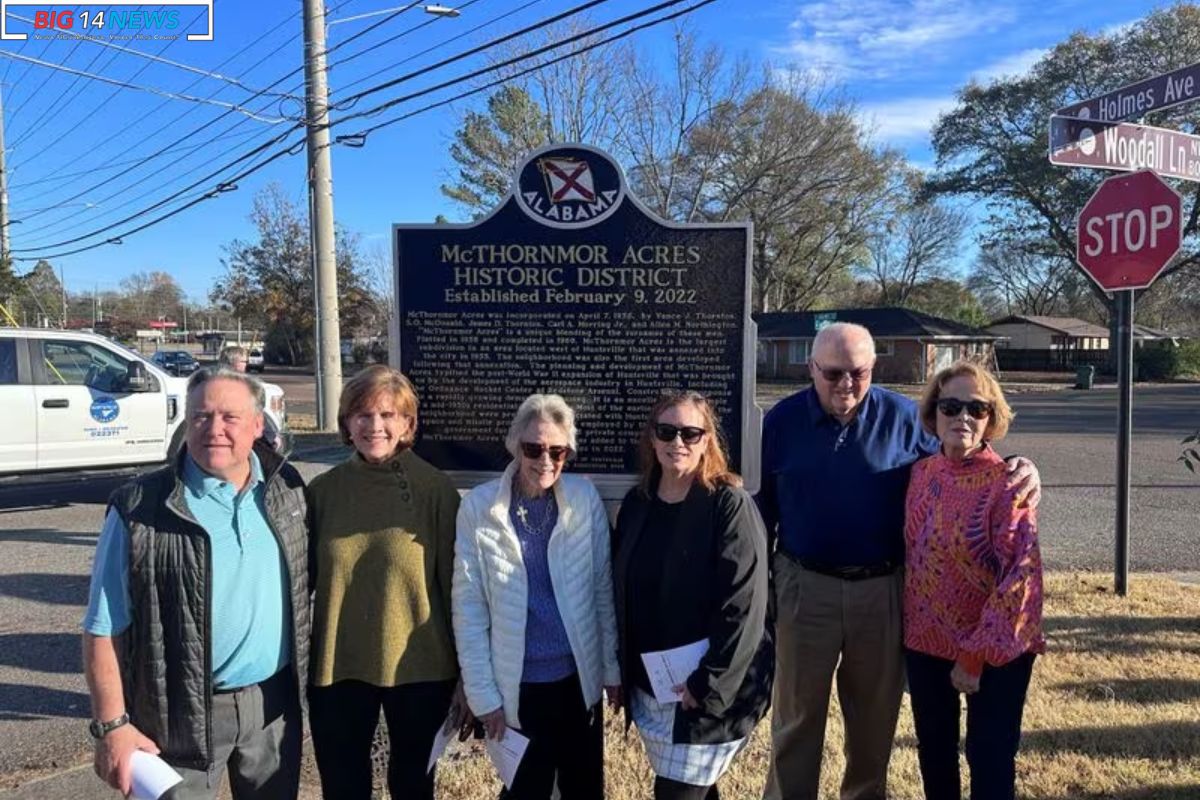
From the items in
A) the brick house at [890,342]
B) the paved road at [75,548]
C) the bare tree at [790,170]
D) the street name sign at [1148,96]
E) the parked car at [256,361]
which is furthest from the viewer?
the parked car at [256,361]

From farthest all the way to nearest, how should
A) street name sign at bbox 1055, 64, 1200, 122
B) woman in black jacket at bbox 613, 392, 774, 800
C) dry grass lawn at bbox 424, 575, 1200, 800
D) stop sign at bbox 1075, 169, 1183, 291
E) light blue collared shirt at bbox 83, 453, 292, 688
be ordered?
stop sign at bbox 1075, 169, 1183, 291, street name sign at bbox 1055, 64, 1200, 122, dry grass lawn at bbox 424, 575, 1200, 800, woman in black jacket at bbox 613, 392, 774, 800, light blue collared shirt at bbox 83, 453, 292, 688

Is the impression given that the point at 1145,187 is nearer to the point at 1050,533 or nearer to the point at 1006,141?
the point at 1050,533

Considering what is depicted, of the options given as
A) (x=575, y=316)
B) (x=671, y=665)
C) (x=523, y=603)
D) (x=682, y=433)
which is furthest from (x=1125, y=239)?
(x=523, y=603)

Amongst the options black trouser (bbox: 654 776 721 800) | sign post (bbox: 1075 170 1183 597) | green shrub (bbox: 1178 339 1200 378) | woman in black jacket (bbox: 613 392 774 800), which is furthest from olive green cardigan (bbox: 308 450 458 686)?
green shrub (bbox: 1178 339 1200 378)

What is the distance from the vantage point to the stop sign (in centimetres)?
507

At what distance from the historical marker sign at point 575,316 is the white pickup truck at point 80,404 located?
617 cm

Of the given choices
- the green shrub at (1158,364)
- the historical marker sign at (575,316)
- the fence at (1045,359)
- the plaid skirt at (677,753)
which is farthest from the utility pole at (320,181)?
the fence at (1045,359)

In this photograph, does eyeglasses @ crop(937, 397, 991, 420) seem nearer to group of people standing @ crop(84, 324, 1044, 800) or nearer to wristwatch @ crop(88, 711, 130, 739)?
group of people standing @ crop(84, 324, 1044, 800)

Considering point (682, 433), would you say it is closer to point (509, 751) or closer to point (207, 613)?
point (509, 751)

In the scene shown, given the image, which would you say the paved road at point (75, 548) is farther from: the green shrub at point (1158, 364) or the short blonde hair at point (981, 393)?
the green shrub at point (1158, 364)

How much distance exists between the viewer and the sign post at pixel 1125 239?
16.7ft

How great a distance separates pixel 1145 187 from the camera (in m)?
5.12

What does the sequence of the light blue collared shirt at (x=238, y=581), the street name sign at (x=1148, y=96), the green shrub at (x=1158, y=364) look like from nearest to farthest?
the light blue collared shirt at (x=238, y=581), the street name sign at (x=1148, y=96), the green shrub at (x=1158, y=364)

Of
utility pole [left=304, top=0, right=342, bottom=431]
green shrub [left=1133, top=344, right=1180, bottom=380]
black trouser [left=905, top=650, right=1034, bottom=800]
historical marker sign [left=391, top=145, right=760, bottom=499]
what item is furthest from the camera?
green shrub [left=1133, top=344, right=1180, bottom=380]
